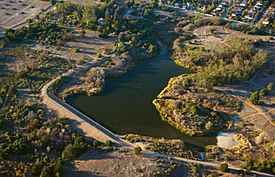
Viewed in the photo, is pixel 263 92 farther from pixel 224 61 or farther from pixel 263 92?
pixel 224 61

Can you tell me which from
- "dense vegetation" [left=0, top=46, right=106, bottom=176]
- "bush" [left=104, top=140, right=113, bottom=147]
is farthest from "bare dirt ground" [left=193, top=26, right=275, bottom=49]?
"bush" [left=104, top=140, right=113, bottom=147]

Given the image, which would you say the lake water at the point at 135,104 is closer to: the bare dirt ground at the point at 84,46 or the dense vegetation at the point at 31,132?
the dense vegetation at the point at 31,132

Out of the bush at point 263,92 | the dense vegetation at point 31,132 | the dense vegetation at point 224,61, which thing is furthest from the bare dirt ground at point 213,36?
the dense vegetation at point 31,132

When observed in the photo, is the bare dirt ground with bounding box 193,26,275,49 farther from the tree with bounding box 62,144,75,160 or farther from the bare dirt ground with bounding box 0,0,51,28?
the bare dirt ground with bounding box 0,0,51,28

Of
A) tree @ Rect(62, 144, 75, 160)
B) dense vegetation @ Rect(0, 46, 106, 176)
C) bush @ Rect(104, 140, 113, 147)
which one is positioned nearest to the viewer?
dense vegetation @ Rect(0, 46, 106, 176)

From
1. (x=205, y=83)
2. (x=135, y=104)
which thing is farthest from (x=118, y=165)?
(x=205, y=83)

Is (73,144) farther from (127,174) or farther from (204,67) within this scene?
(204,67)
